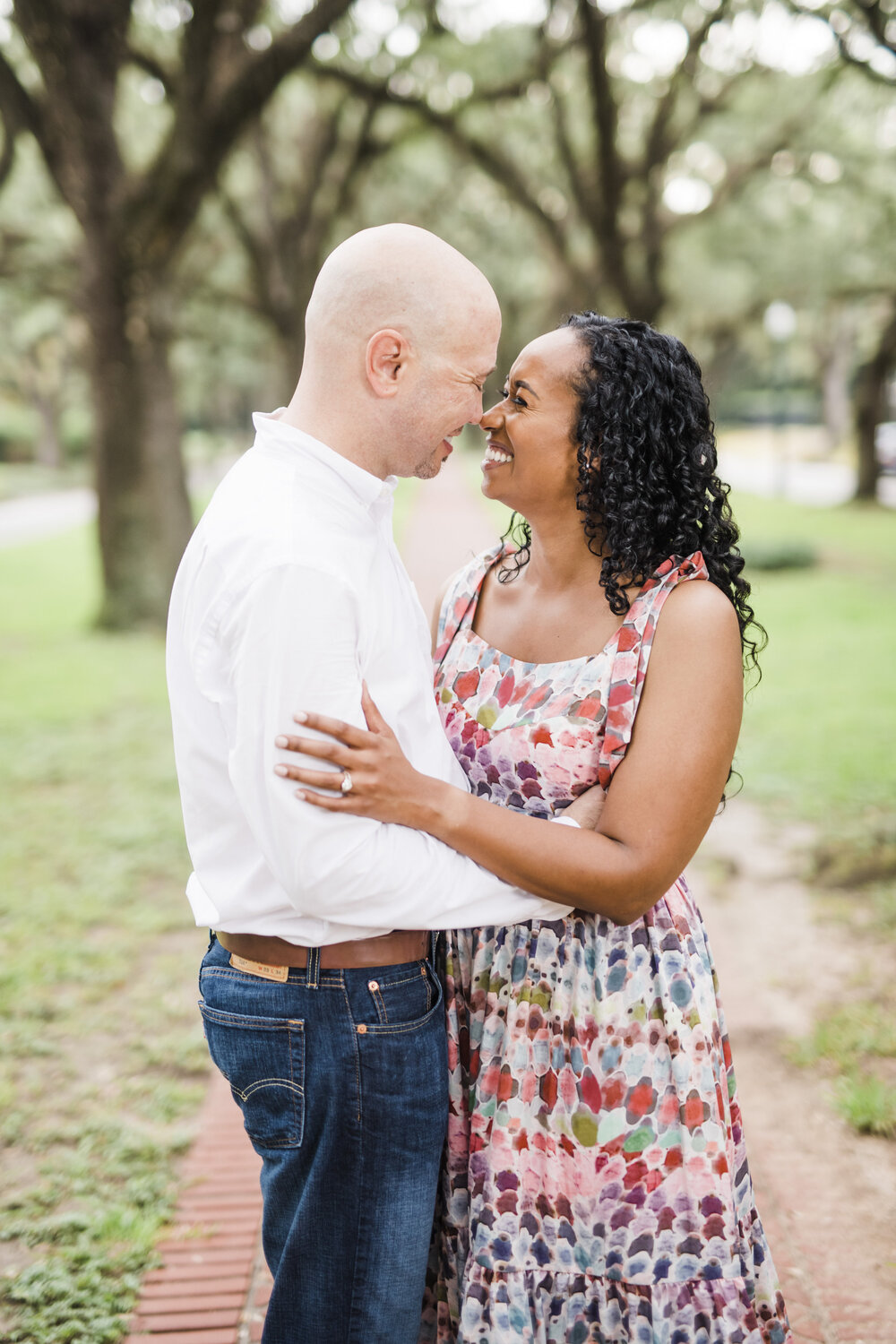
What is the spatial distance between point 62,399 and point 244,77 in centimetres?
4156

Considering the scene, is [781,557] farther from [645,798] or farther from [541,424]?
[645,798]

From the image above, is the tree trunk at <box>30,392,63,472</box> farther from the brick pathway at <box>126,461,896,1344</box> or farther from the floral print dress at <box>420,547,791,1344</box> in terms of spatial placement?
the floral print dress at <box>420,547,791,1344</box>

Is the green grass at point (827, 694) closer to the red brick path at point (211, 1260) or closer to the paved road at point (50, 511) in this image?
the red brick path at point (211, 1260)

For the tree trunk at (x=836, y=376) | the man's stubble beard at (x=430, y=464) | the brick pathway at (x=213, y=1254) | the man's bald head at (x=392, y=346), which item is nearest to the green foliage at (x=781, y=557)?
the brick pathway at (x=213, y=1254)

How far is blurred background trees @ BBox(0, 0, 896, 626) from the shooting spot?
974cm

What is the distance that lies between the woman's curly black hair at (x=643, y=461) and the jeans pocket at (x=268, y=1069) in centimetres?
103

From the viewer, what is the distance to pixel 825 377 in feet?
158

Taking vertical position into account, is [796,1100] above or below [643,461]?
below

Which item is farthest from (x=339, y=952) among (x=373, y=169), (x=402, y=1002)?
(x=373, y=169)

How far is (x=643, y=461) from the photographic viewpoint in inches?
90.3

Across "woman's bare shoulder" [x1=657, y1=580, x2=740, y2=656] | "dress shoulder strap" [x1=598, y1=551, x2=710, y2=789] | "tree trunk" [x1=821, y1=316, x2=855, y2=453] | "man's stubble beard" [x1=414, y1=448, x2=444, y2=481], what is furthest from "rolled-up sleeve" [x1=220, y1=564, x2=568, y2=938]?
"tree trunk" [x1=821, y1=316, x2=855, y2=453]

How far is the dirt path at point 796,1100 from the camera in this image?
3148mm

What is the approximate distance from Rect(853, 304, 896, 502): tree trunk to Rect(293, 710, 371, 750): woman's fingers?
901 inches

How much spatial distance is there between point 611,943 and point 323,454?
1086 millimetres
